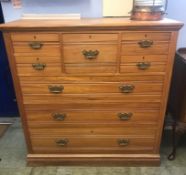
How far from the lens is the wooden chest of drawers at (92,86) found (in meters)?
1.36

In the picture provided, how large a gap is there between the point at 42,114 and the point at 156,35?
0.96 m

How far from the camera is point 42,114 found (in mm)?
1604

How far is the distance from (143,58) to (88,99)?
1.54ft

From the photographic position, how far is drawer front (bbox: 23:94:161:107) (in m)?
1.53

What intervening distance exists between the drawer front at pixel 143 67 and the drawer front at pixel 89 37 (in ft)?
0.67

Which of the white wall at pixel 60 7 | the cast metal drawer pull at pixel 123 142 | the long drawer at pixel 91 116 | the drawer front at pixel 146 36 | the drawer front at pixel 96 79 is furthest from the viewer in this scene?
the white wall at pixel 60 7

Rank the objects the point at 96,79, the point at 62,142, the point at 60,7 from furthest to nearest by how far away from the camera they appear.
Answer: the point at 60,7 → the point at 62,142 → the point at 96,79

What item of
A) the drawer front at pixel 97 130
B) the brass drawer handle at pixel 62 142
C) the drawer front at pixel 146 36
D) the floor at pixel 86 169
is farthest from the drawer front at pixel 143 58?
the floor at pixel 86 169

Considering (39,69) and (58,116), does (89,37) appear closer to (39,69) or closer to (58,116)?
(39,69)

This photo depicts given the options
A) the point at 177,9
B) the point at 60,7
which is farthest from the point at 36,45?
the point at 177,9

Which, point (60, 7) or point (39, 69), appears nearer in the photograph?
point (39, 69)

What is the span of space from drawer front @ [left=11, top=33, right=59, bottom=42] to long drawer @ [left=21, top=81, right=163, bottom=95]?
308mm

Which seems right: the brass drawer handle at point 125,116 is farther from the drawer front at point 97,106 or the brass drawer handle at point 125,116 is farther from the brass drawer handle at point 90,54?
the brass drawer handle at point 90,54

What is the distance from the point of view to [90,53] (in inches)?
55.1
